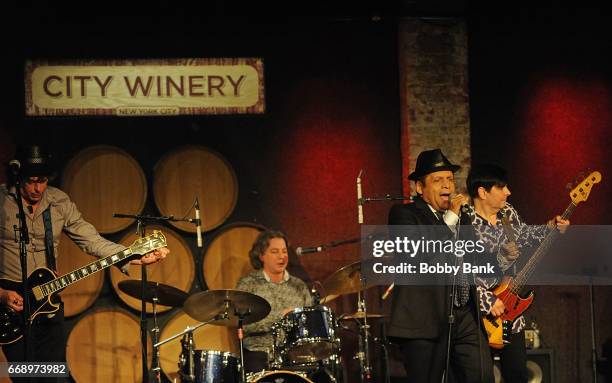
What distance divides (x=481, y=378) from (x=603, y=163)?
11.7 feet

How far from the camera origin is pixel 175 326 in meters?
7.57

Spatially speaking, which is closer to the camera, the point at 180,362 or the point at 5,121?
the point at 180,362

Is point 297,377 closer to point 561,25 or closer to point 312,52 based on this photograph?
point 312,52

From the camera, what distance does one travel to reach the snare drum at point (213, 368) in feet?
21.5

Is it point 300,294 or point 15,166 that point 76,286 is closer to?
point 300,294

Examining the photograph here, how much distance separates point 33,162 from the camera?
250 inches

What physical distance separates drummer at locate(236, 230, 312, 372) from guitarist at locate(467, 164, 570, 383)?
5.68 feet

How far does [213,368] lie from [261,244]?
4.19 ft

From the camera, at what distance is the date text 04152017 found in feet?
19.4

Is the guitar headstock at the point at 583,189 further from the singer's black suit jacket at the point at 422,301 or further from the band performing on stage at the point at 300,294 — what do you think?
the singer's black suit jacket at the point at 422,301

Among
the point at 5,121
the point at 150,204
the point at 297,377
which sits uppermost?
the point at 5,121

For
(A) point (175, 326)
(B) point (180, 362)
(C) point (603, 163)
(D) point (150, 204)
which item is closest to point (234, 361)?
(B) point (180, 362)

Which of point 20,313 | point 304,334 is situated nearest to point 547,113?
point 304,334

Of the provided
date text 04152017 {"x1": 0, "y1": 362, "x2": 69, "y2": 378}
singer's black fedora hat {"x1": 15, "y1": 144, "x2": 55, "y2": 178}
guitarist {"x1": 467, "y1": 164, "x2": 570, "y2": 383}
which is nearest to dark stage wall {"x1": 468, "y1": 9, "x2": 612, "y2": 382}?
guitarist {"x1": 467, "y1": 164, "x2": 570, "y2": 383}
